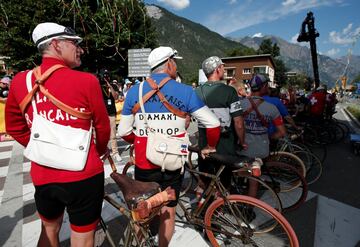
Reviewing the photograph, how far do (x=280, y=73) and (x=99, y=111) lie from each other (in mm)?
88335

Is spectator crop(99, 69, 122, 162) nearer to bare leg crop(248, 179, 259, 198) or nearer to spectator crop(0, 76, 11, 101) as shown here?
bare leg crop(248, 179, 259, 198)

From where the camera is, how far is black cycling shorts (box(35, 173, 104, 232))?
1.71 m

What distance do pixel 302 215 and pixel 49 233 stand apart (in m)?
3.32

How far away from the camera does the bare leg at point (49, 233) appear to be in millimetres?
1957

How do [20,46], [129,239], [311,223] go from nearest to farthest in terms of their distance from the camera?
[129,239]
[311,223]
[20,46]

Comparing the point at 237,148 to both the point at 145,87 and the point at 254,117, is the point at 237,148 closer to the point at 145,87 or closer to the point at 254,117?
the point at 254,117

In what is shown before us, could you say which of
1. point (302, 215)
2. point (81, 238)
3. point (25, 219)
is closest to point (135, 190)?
point (81, 238)

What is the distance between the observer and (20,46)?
61.5 feet

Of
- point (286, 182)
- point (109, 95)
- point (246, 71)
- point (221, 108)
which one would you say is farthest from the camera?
point (246, 71)

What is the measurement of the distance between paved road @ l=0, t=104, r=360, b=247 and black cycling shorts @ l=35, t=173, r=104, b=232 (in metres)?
1.26

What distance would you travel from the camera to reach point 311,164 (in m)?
4.91

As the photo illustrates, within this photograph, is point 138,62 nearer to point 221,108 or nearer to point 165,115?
point 221,108

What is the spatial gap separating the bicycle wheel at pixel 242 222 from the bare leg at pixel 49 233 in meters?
1.45

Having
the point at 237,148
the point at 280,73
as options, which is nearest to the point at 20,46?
the point at 237,148
